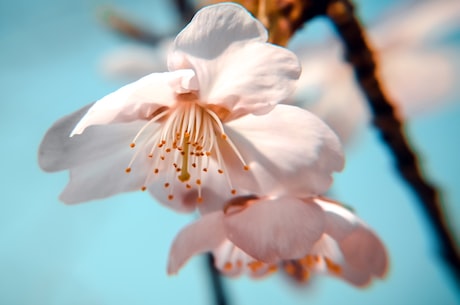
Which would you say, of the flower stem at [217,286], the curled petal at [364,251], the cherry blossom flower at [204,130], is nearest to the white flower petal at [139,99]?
the cherry blossom flower at [204,130]

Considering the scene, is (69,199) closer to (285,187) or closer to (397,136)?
A: (285,187)

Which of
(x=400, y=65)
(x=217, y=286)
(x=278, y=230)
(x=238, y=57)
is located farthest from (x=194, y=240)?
(x=400, y=65)

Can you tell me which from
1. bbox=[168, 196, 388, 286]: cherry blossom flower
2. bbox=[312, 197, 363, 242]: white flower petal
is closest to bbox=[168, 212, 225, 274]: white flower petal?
bbox=[168, 196, 388, 286]: cherry blossom flower

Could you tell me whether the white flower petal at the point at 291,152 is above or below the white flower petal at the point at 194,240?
above

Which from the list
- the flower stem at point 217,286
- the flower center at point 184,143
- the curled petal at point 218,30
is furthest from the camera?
the flower stem at point 217,286


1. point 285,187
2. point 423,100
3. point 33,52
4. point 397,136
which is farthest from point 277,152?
point 33,52

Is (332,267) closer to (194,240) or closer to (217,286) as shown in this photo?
(194,240)

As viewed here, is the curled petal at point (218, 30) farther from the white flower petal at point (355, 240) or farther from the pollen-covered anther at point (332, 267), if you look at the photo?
the pollen-covered anther at point (332, 267)
